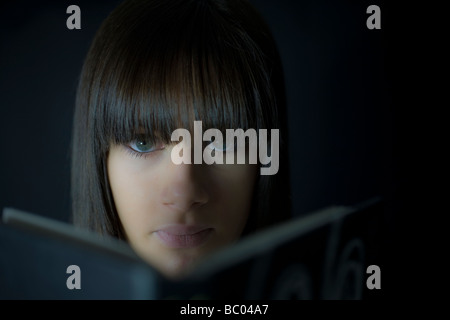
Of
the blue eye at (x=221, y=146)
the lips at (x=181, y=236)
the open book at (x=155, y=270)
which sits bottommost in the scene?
the lips at (x=181, y=236)

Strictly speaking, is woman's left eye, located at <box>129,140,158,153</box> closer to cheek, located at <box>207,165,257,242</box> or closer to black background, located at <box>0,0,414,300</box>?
cheek, located at <box>207,165,257,242</box>

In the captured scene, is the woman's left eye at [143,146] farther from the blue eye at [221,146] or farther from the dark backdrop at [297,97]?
the dark backdrop at [297,97]

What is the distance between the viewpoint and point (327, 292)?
1.50 ft

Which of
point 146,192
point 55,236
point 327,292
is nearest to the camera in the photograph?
point 55,236

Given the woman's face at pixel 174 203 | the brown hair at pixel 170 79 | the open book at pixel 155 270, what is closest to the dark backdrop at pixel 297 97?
the brown hair at pixel 170 79

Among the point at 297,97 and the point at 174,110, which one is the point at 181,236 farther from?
the point at 297,97

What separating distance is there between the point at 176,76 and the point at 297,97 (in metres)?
0.53

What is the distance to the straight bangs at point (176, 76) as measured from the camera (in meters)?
0.64

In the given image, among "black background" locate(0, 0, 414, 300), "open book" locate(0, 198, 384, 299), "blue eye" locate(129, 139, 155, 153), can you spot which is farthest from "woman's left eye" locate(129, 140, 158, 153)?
"black background" locate(0, 0, 414, 300)

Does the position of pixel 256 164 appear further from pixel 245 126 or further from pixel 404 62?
pixel 404 62

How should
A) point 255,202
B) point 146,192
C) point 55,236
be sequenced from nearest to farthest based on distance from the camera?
point 55,236 → point 146,192 → point 255,202

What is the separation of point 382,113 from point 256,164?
0.47m

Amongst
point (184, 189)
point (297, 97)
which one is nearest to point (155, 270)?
point (184, 189)

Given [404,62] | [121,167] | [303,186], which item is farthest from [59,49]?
[404,62]
